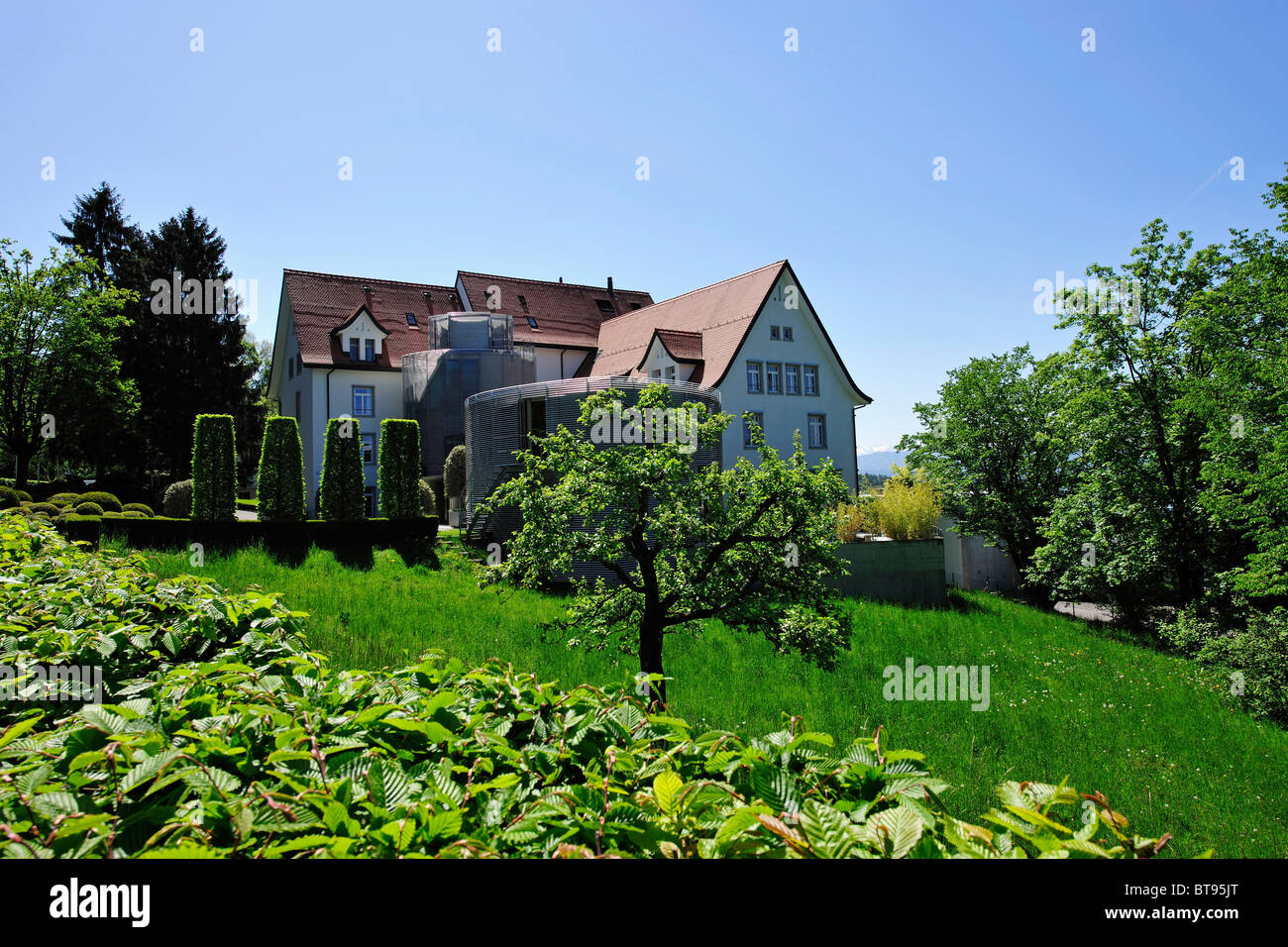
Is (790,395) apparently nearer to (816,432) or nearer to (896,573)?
(816,432)

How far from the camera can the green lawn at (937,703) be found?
10812mm

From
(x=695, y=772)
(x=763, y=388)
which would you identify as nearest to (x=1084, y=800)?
(x=695, y=772)

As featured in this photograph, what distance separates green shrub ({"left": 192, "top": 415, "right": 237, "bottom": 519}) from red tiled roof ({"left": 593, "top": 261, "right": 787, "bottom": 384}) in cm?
1628

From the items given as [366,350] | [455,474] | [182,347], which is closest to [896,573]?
[455,474]

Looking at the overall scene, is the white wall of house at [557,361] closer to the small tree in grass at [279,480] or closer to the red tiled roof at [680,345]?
the red tiled roof at [680,345]

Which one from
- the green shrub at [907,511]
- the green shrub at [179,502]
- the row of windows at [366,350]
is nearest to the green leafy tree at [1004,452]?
the green shrub at [907,511]

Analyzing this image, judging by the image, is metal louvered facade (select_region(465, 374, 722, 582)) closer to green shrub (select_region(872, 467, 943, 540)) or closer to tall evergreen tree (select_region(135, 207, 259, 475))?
green shrub (select_region(872, 467, 943, 540))

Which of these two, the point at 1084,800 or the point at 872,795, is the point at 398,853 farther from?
the point at 1084,800

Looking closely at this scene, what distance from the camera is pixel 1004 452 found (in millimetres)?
30047

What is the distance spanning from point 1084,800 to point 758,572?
7.30 m

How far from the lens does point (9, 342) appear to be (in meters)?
31.9

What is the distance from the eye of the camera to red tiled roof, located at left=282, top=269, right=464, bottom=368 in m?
34.5

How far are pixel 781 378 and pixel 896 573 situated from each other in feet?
45.9

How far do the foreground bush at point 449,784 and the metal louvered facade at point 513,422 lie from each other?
16.3 metres
